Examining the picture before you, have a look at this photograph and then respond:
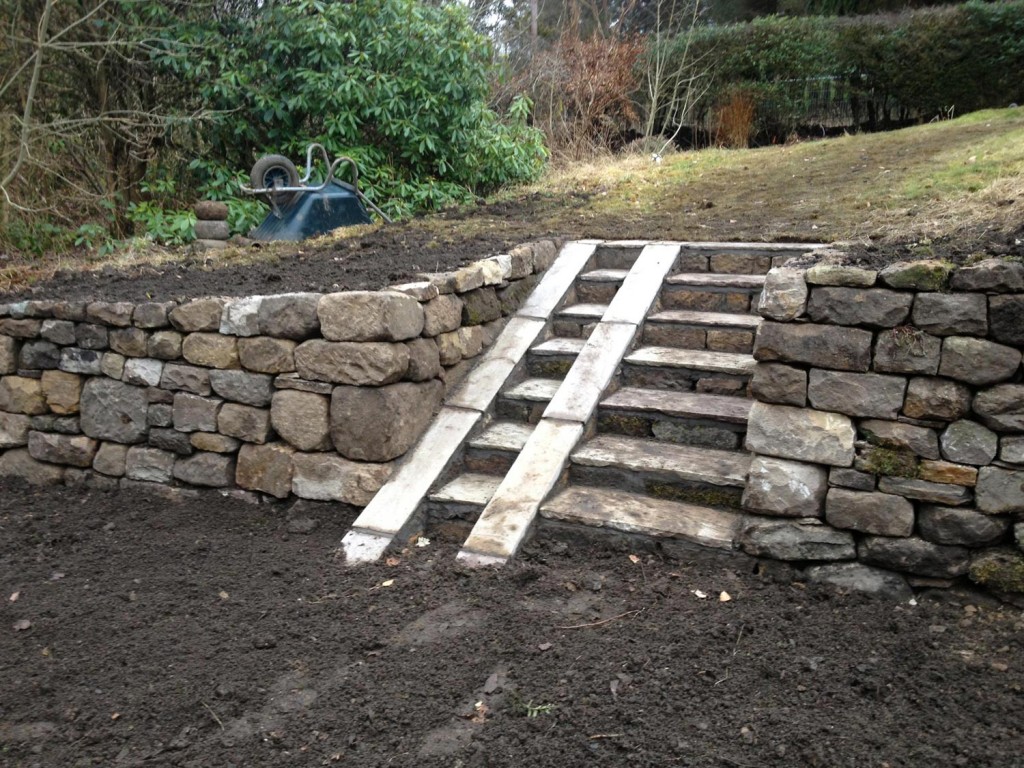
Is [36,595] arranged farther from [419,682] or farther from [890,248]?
[890,248]

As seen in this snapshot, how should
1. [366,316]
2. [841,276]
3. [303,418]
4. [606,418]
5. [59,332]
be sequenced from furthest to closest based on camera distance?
1. [59,332]
2. [606,418]
3. [303,418]
4. [366,316]
5. [841,276]

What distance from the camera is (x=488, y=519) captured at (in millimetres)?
3627

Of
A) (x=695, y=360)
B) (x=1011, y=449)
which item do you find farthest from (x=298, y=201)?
(x=1011, y=449)

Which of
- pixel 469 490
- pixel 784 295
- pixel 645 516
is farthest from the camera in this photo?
pixel 469 490

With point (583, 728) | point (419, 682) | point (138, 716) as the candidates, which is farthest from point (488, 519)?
point (138, 716)

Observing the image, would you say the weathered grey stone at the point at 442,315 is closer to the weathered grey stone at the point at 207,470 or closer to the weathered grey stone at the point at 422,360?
the weathered grey stone at the point at 422,360

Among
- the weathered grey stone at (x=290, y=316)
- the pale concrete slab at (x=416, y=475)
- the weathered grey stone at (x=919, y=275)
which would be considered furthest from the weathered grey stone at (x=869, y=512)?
the weathered grey stone at (x=290, y=316)

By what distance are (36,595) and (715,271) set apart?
414 centimetres

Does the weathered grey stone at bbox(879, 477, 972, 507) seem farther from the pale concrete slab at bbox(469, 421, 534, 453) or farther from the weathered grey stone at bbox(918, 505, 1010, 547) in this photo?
the pale concrete slab at bbox(469, 421, 534, 453)

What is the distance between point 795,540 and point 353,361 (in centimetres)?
216

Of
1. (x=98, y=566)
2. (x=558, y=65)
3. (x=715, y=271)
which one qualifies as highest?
(x=558, y=65)

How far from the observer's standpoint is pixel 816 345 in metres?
3.24

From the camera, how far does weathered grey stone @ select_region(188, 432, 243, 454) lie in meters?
4.30

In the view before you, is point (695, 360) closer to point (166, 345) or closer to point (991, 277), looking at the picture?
point (991, 277)
